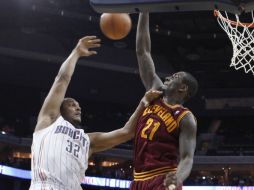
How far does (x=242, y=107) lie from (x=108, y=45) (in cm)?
650

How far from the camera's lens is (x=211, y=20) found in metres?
17.8

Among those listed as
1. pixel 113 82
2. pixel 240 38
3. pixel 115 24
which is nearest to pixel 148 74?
pixel 115 24

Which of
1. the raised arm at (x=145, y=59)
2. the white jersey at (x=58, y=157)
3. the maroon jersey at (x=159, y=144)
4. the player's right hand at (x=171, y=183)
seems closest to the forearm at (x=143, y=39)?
the raised arm at (x=145, y=59)

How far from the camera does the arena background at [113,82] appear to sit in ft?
58.6

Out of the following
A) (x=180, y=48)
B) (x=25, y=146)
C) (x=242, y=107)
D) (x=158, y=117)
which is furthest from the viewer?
(x=242, y=107)

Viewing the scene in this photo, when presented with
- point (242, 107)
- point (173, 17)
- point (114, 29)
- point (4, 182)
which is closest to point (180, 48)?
point (173, 17)

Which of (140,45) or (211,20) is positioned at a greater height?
(211,20)

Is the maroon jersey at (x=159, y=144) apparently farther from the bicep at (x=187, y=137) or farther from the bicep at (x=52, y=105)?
the bicep at (x=52, y=105)

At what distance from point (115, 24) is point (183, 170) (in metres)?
2.33

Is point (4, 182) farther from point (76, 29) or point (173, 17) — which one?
point (173, 17)

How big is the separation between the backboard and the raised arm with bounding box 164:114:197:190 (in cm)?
80

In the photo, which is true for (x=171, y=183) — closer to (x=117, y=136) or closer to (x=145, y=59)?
(x=117, y=136)

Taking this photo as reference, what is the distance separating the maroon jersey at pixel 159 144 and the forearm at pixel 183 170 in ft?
0.64

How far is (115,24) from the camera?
4.95 meters
